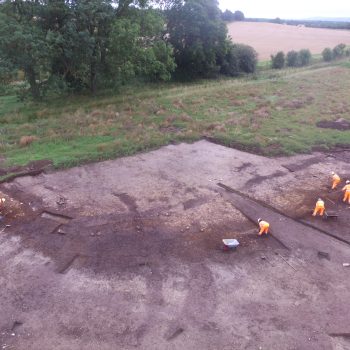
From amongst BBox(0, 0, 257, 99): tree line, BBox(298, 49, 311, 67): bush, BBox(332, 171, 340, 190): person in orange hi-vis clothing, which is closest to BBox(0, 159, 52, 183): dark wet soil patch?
BBox(0, 0, 257, 99): tree line

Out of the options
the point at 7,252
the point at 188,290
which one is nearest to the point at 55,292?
the point at 7,252

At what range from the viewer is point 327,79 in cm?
3731

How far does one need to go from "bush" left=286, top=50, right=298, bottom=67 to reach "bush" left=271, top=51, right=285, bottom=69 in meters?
1.15

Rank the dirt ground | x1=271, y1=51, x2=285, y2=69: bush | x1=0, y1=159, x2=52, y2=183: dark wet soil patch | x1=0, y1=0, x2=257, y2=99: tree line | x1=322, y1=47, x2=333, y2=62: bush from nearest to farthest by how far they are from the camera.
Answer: the dirt ground → x1=0, y1=159, x2=52, y2=183: dark wet soil patch → x1=0, y1=0, x2=257, y2=99: tree line → x1=271, y1=51, x2=285, y2=69: bush → x1=322, y1=47, x2=333, y2=62: bush

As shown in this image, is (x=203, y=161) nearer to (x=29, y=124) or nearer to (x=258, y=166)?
(x=258, y=166)

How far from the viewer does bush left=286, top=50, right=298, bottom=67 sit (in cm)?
4606

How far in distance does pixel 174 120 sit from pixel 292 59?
2738 centimetres

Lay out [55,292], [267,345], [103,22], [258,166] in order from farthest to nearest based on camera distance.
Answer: [103,22], [258,166], [55,292], [267,345]

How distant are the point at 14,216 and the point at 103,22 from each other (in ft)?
58.8

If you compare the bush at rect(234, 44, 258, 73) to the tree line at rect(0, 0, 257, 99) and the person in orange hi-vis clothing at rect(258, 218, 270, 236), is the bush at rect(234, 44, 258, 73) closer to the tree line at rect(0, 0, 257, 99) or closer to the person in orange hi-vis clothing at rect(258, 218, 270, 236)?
the tree line at rect(0, 0, 257, 99)

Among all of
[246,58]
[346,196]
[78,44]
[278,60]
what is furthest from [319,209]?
[278,60]

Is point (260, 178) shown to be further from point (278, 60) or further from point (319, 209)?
point (278, 60)

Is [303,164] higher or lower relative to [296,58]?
lower

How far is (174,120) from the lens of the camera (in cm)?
2564
